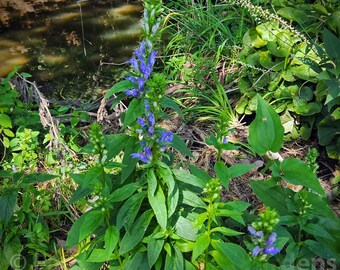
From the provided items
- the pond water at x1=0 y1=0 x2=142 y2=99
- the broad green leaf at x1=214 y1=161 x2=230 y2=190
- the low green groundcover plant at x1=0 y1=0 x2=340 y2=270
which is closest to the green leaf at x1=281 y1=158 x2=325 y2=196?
the low green groundcover plant at x1=0 y1=0 x2=340 y2=270

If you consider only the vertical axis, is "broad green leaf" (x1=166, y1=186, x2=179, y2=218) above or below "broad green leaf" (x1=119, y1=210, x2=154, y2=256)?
above

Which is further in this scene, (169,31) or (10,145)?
(169,31)

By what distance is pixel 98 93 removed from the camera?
11.7 feet

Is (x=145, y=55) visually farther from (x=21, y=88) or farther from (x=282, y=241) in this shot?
(x=21, y=88)

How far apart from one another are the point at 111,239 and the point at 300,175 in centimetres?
83

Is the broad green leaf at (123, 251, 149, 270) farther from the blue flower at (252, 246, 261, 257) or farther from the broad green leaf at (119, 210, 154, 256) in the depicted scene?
the blue flower at (252, 246, 261, 257)

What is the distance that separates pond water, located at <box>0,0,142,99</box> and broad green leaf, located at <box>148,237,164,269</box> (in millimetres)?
2175

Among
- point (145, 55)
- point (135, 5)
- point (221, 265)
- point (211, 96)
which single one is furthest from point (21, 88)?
point (135, 5)

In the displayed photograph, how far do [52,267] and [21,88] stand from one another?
1.41 meters

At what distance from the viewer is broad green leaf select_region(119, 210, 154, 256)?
1.58m

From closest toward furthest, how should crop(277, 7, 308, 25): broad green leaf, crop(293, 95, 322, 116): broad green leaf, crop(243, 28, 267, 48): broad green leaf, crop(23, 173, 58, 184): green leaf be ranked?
1. crop(23, 173, 58, 184): green leaf
2. crop(293, 95, 322, 116): broad green leaf
3. crop(277, 7, 308, 25): broad green leaf
4. crop(243, 28, 267, 48): broad green leaf

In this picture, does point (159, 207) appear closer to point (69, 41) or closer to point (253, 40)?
point (253, 40)

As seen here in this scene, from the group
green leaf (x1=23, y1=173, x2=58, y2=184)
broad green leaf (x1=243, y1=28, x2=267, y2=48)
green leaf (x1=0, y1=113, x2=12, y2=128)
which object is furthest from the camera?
broad green leaf (x1=243, y1=28, x2=267, y2=48)

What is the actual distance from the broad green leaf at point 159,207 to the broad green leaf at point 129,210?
0.06 metres
